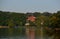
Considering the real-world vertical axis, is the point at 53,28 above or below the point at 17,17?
below

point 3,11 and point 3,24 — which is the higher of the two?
point 3,11

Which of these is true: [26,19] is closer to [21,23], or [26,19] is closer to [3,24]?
[21,23]

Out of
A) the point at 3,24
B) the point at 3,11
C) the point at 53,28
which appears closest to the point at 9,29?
the point at 3,24

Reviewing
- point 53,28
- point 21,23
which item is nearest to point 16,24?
point 21,23

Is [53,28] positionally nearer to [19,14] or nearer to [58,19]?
[58,19]

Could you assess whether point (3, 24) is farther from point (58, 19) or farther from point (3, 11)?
point (58, 19)

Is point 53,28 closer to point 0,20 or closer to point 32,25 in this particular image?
point 32,25

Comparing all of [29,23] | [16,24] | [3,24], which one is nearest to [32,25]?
[29,23]
